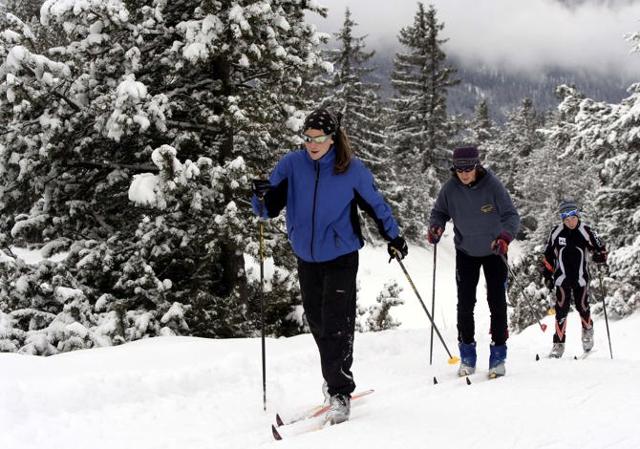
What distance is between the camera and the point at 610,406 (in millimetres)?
3906

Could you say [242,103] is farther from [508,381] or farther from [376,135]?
[376,135]

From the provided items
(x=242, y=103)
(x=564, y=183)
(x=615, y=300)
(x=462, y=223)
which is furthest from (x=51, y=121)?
(x=564, y=183)

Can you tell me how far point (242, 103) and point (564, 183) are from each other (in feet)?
127

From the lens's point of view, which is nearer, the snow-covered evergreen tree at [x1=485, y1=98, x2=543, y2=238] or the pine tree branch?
the pine tree branch

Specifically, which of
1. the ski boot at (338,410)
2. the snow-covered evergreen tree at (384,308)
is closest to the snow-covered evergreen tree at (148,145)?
the snow-covered evergreen tree at (384,308)

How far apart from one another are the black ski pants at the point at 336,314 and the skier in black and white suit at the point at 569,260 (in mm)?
4261

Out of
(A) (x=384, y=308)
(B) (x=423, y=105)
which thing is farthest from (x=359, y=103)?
(A) (x=384, y=308)

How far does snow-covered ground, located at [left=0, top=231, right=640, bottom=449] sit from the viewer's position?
3562mm

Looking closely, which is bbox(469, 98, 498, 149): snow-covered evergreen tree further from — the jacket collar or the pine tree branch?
the jacket collar

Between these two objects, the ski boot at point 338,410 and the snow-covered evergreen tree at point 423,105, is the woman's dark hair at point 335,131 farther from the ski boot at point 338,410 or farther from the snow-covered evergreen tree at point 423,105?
the snow-covered evergreen tree at point 423,105

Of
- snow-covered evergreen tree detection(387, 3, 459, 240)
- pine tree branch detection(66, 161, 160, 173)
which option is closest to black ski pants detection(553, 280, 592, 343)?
pine tree branch detection(66, 161, 160, 173)

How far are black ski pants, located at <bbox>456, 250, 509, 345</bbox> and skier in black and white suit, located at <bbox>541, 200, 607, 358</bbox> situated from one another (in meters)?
2.23

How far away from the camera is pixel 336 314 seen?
420 cm

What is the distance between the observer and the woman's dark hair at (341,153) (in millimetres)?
4113
